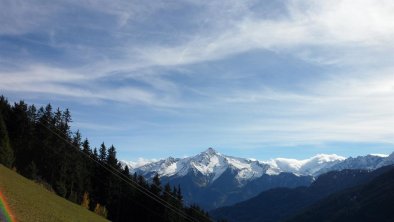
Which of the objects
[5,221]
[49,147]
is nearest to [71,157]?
[49,147]

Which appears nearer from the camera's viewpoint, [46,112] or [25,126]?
[25,126]

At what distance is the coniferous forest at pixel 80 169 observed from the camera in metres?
125

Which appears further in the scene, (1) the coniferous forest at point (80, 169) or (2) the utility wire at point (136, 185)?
(2) the utility wire at point (136, 185)

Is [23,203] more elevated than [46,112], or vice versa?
[46,112]

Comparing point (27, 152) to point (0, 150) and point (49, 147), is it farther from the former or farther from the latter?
point (0, 150)

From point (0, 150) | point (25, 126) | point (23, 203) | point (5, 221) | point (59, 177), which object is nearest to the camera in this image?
point (5, 221)

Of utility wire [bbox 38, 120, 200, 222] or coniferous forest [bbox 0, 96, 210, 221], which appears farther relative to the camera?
utility wire [bbox 38, 120, 200, 222]

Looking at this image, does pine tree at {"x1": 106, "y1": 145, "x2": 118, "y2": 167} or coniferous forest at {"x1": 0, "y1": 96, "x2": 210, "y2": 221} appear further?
pine tree at {"x1": 106, "y1": 145, "x2": 118, "y2": 167}

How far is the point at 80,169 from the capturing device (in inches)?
5128

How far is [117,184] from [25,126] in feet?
104

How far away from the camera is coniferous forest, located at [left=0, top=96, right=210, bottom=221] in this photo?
125250mm

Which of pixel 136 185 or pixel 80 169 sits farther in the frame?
pixel 136 185

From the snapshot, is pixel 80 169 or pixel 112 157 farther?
pixel 112 157

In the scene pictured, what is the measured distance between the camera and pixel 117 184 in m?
138
